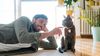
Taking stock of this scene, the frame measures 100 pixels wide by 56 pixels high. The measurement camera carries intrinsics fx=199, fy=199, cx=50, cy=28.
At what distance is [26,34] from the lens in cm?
183

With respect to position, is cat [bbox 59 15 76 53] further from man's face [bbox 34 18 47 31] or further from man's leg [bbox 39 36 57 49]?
man's face [bbox 34 18 47 31]

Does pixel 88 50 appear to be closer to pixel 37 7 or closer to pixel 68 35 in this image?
pixel 68 35

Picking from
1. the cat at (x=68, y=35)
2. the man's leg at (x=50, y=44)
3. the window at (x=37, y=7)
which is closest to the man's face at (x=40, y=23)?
the man's leg at (x=50, y=44)

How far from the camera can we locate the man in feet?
5.68

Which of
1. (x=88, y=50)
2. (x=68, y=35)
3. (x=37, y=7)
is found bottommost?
(x=88, y=50)

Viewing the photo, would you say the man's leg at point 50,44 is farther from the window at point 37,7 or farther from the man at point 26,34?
the window at point 37,7

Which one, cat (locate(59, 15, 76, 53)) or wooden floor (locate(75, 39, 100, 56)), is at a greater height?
cat (locate(59, 15, 76, 53))

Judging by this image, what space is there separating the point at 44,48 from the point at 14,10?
82.3 inches

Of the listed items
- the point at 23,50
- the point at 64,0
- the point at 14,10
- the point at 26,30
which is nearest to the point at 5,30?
the point at 26,30

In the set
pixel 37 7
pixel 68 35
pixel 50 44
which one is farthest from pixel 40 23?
pixel 37 7

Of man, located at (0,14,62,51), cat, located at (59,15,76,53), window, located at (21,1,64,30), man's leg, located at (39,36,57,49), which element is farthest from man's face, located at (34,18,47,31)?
window, located at (21,1,64,30)

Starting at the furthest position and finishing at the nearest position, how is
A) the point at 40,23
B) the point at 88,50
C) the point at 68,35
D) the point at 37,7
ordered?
the point at 37,7 → the point at 40,23 → the point at 88,50 → the point at 68,35

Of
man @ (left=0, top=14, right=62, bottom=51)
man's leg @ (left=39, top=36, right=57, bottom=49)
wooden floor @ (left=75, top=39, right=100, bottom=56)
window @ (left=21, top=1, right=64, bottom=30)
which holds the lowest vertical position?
wooden floor @ (left=75, top=39, right=100, bottom=56)

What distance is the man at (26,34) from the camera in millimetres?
1732
